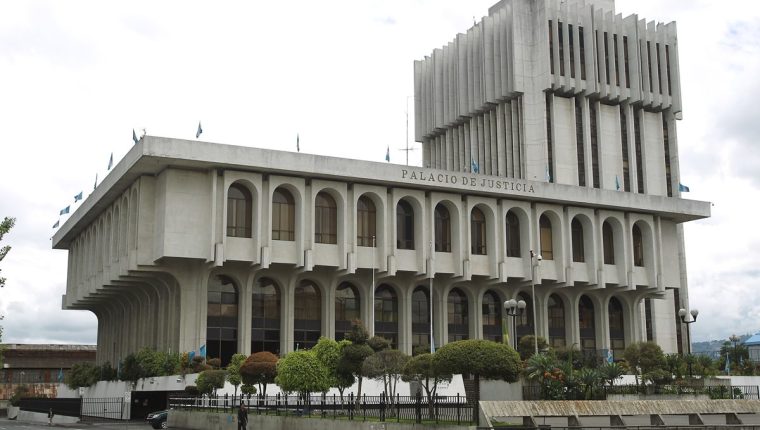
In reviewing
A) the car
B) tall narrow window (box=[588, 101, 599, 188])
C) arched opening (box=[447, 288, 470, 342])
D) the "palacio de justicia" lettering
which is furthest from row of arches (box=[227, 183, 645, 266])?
tall narrow window (box=[588, 101, 599, 188])

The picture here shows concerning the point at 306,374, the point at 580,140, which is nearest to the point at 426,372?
the point at 306,374

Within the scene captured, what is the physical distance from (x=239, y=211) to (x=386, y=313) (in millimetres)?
13166

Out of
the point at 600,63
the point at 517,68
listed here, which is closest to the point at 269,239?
the point at 517,68

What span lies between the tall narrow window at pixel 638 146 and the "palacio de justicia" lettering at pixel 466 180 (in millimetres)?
26260

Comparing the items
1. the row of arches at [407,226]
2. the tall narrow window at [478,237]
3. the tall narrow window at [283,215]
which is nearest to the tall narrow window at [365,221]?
the row of arches at [407,226]

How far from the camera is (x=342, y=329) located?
6134 centimetres

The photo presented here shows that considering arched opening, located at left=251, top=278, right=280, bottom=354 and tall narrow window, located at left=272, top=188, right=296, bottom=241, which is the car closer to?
arched opening, located at left=251, top=278, right=280, bottom=354

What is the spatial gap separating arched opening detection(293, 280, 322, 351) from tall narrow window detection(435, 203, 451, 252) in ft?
29.6

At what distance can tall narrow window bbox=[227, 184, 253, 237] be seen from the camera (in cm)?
5641

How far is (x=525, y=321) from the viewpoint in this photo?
220ft

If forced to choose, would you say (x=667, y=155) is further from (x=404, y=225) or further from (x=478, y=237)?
(x=404, y=225)

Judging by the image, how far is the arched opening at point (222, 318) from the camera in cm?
5744

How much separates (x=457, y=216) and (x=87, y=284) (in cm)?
2965

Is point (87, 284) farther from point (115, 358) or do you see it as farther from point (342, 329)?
point (342, 329)
